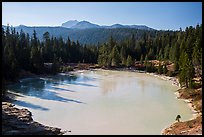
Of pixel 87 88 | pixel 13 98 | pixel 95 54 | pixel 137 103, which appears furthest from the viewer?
pixel 95 54

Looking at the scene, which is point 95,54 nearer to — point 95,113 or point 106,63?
point 106,63

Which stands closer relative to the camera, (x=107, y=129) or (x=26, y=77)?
(x=107, y=129)

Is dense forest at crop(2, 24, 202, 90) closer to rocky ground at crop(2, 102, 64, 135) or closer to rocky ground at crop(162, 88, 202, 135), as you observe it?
rocky ground at crop(162, 88, 202, 135)

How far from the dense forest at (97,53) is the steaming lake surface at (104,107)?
23.8ft

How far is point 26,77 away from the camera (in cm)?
5841

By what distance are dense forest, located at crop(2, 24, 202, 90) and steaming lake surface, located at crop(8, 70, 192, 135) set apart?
7.25 m

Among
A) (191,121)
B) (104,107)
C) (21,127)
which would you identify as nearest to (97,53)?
(104,107)

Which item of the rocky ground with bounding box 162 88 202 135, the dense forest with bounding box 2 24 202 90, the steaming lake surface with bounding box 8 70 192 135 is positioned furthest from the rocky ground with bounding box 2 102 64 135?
the dense forest with bounding box 2 24 202 90

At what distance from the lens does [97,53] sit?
9594cm

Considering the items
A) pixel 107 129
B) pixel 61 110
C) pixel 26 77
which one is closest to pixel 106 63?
pixel 26 77

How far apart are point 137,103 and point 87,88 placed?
14.1 metres

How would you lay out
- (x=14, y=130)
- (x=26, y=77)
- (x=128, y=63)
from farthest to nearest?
(x=128, y=63) → (x=26, y=77) → (x=14, y=130)

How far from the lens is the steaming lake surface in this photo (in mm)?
24234

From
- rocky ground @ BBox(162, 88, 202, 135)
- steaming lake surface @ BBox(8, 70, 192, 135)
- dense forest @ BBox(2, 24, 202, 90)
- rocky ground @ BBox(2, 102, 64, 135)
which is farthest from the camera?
dense forest @ BBox(2, 24, 202, 90)
